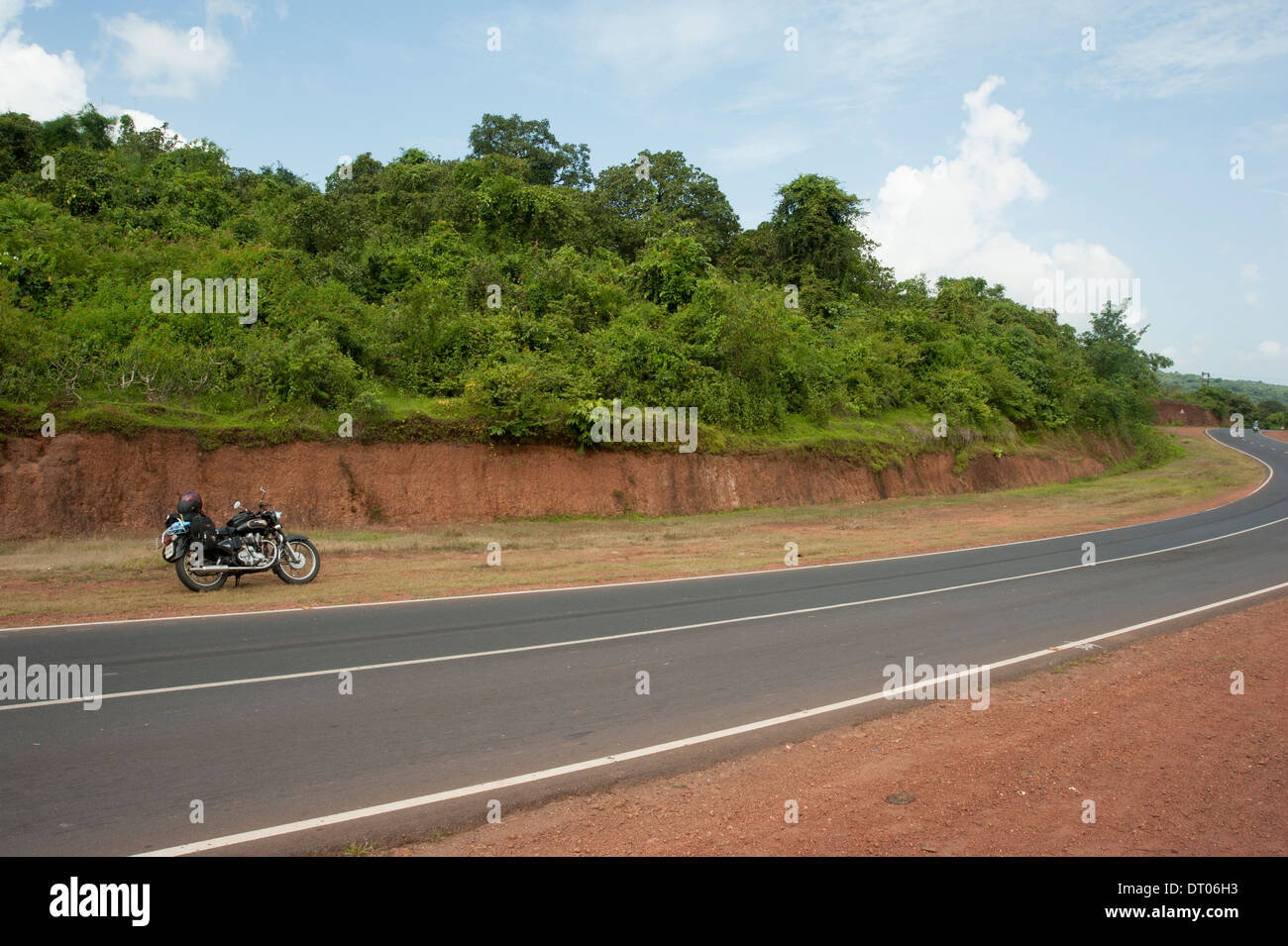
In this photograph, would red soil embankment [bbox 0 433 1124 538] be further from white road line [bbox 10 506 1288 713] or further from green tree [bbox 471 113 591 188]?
green tree [bbox 471 113 591 188]

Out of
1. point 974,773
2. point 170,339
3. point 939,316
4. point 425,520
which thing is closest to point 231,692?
point 974,773

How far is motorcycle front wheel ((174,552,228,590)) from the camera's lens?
1309 centimetres

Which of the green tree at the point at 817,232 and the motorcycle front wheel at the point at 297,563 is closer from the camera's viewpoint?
the motorcycle front wheel at the point at 297,563

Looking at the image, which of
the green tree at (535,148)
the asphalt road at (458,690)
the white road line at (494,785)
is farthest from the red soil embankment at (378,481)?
the green tree at (535,148)

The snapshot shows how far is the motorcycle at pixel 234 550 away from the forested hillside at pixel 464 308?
7.64 m

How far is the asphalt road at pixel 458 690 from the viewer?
5281 millimetres

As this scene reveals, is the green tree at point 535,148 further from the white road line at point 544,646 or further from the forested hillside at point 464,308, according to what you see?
the white road line at point 544,646

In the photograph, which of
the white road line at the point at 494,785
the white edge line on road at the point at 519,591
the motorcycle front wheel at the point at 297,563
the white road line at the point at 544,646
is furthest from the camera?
the motorcycle front wheel at the point at 297,563

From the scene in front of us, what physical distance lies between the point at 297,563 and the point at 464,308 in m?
15.5

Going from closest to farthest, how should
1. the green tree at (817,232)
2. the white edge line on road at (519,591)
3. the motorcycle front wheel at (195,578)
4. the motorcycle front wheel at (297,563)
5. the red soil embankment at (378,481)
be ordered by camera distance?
the white edge line on road at (519,591) → the motorcycle front wheel at (195,578) → the motorcycle front wheel at (297,563) → the red soil embankment at (378,481) → the green tree at (817,232)

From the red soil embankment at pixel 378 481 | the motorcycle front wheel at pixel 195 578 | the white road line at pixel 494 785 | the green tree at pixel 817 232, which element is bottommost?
the white road line at pixel 494 785

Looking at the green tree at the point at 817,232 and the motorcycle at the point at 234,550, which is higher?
the green tree at the point at 817,232

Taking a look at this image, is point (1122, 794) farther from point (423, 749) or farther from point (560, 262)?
point (560, 262)

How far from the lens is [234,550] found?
13422mm
